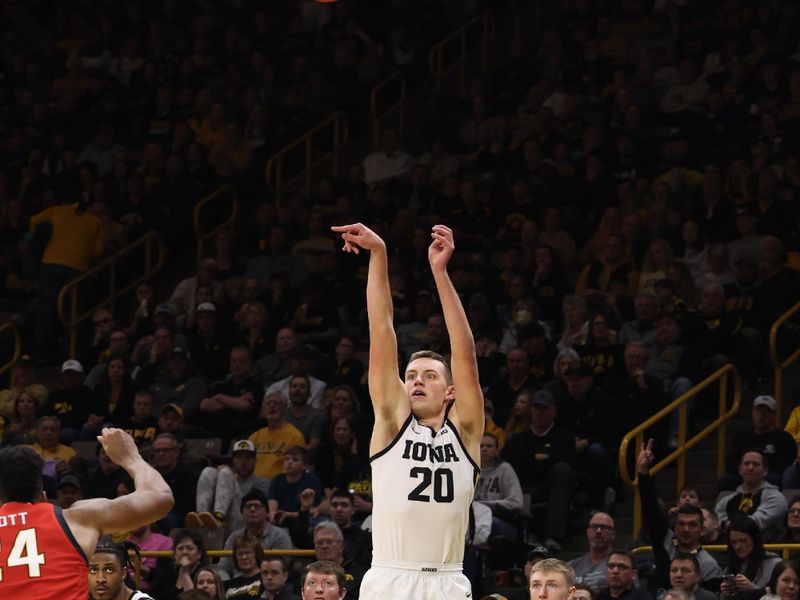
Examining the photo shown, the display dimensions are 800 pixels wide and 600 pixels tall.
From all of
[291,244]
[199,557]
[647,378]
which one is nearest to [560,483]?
[647,378]

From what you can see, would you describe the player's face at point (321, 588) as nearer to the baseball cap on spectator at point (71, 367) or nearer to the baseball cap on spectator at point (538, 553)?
the baseball cap on spectator at point (538, 553)

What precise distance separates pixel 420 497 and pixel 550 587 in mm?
2092

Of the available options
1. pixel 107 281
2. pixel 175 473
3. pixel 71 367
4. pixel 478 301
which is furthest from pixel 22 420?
pixel 478 301

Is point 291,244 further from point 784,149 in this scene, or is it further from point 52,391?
point 784,149

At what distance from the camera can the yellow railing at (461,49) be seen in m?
23.1

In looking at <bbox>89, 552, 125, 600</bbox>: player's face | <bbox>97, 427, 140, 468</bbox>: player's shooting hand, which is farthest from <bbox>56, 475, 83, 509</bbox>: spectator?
<bbox>97, 427, 140, 468</bbox>: player's shooting hand

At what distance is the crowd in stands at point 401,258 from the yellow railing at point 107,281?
0.23 meters

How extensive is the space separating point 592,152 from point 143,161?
244 inches

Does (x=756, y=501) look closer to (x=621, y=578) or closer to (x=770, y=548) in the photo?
(x=770, y=548)

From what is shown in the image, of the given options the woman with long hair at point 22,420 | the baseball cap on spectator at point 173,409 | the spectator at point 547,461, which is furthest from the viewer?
the woman with long hair at point 22,420

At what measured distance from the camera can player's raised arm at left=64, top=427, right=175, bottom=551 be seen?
283 inches

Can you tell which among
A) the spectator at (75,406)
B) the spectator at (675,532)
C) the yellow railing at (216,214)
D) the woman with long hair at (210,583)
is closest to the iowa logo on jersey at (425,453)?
the spectator at (675,532)

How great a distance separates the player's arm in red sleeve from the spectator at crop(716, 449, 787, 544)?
577 centimetres

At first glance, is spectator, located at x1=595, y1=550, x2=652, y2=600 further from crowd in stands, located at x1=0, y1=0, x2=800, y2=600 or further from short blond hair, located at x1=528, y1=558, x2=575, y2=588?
short blond hair, located at x1=528, y1=558, x2=575, y2=588
